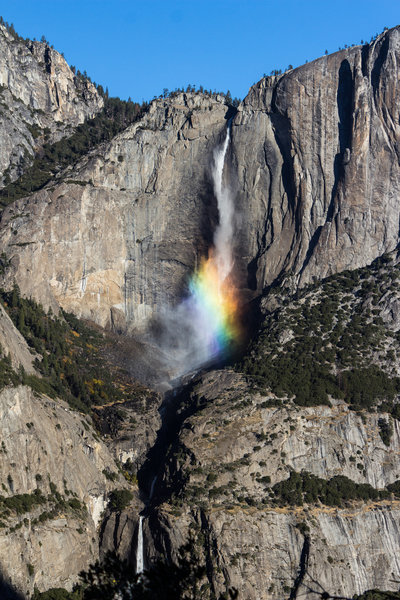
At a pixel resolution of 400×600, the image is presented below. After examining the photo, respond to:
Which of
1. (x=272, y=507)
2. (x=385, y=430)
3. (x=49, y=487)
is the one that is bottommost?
(x=49, y=487)

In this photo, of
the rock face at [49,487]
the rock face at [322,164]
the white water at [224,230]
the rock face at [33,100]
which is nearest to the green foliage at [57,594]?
the rock face at [49,487]

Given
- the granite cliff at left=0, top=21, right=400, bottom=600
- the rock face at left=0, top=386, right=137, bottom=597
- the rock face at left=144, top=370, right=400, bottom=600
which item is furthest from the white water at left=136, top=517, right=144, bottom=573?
the rock face at left=0, top=386, right=137, bottom=597

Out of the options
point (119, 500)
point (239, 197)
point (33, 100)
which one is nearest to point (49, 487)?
point (119, 500)

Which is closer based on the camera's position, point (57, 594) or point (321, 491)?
point (57, 594)

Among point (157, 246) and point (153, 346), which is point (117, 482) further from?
point (157, 246)

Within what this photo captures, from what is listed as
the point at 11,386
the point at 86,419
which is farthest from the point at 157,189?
the point at 11,386

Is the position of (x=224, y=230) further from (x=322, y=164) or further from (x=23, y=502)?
(x=23, y=502)
